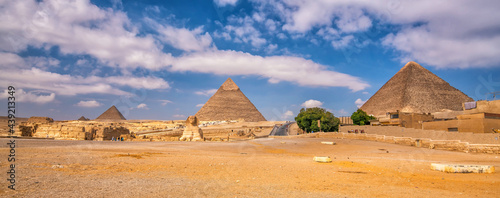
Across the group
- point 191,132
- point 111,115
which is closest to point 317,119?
point 191,132

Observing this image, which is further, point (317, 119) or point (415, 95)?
point (415, 95)

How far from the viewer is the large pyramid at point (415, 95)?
110688mm

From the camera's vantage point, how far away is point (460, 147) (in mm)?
17984

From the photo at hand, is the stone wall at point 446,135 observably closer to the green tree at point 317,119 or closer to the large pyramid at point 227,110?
the green tree at point 317,119

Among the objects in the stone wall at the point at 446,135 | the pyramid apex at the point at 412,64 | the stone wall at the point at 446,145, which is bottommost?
the stone wall at the point at 446,145

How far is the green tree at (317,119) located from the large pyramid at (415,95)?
7163cm

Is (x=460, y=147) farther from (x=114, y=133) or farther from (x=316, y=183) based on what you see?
(x=114, y=133)

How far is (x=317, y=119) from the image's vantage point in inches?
1781

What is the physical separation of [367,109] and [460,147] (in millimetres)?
110782

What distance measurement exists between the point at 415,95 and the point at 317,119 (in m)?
90.5

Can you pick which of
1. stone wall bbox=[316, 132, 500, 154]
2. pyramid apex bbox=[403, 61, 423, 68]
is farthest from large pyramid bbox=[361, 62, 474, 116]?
stone wall bbox=[316, 132, 500, 154]

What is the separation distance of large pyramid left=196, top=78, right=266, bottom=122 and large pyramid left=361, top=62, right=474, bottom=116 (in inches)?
3088

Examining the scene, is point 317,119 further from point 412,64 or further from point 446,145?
point 412,64

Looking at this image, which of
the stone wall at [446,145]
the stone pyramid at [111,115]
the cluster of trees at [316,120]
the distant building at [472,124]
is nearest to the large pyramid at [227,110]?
the stone pyramid at [111,115]
